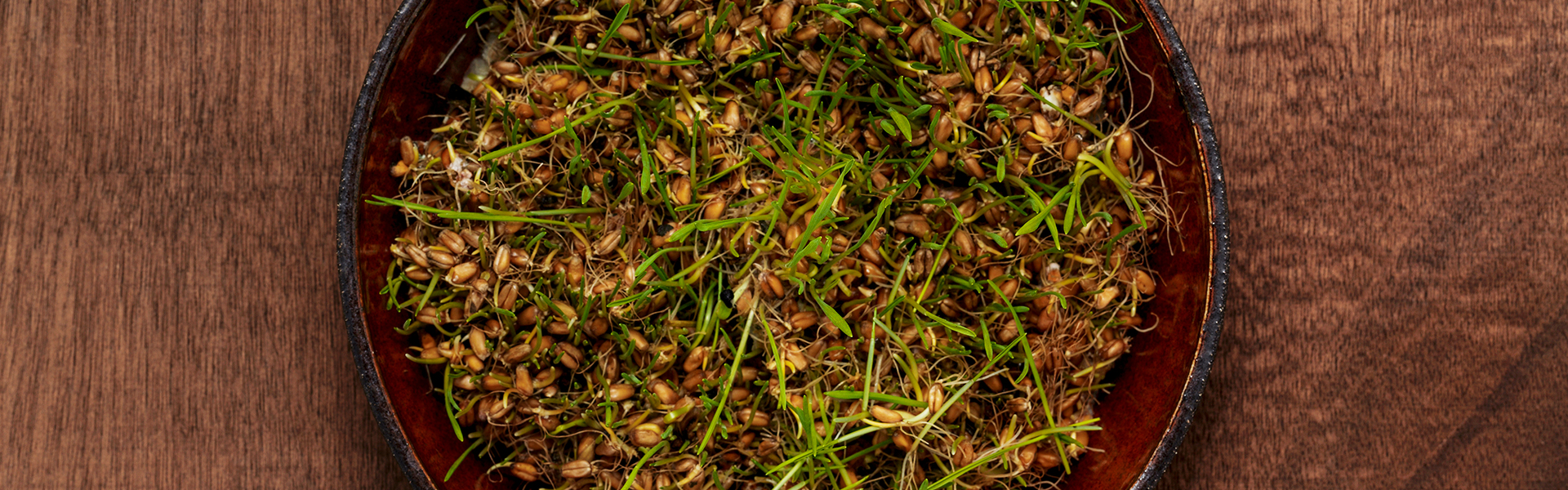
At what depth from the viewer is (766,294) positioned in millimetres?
832

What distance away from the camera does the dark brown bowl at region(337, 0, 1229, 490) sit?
79cm

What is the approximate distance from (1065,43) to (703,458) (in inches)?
22.4

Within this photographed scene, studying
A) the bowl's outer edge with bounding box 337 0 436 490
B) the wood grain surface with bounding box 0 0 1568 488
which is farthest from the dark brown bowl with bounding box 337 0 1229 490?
the wood grain surface with bounding box 0 0 1568 488

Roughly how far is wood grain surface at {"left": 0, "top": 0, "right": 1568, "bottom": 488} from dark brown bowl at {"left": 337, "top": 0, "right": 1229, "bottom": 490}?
24 cm

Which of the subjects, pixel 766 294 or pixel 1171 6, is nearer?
pixel 766 294

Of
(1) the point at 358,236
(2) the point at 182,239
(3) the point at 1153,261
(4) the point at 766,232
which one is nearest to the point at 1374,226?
(3) the point at 1153,261

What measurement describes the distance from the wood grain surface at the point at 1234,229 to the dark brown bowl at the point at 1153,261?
0.24 m

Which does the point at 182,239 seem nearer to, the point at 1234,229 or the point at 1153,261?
the point at 1153,261

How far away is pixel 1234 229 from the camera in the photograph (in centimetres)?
103

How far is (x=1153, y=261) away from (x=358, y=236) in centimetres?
83

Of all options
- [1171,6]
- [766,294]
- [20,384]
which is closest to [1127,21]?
[1171,6]

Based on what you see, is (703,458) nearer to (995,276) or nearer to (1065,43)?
(995,276)

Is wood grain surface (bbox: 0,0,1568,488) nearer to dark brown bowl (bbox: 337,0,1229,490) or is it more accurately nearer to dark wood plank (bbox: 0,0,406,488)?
dark wood plank (bbox: 0,0,406,488)

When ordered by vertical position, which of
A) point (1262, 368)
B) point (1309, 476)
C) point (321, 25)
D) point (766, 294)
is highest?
point (321, 25)
